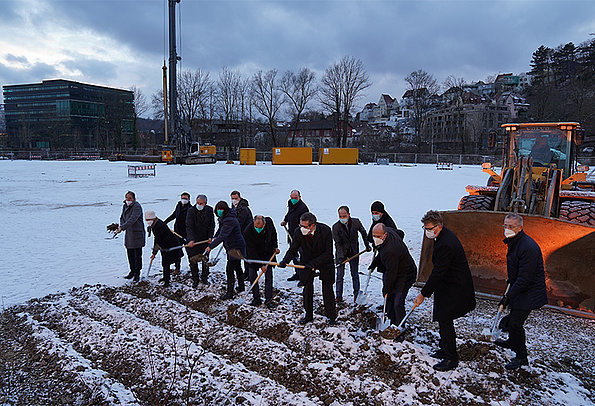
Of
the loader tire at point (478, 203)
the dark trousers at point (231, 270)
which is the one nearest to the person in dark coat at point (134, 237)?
the dark trousers at point (231, 270)

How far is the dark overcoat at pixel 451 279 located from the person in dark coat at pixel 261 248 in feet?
8.62

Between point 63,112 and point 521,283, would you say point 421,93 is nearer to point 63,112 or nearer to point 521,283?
point 521,283

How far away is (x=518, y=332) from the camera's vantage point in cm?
403

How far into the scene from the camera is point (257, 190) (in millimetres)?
17922

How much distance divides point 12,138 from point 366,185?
9233 centimetres

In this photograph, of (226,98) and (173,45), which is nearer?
(173,45)

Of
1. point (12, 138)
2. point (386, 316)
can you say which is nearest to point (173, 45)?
point (386, 316)

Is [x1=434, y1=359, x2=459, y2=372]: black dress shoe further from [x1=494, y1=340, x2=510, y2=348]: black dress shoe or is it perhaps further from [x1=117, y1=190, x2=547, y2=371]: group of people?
[x1=494, y1=340, x2=510, y2=348]: black dress shoe

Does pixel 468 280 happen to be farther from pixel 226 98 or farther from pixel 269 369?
pixel 226 98

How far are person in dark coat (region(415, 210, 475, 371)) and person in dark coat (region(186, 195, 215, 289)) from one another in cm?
400

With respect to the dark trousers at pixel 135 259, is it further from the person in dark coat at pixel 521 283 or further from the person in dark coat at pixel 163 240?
the person in dark coat at pixel 521 283

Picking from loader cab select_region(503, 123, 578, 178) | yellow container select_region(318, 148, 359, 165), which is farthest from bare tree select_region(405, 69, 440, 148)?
loader cab select_region(503, 123, 578, 178)

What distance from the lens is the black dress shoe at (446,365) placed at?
3994 millimetres

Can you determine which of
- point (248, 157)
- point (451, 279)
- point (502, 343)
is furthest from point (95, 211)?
point (248, 157)
